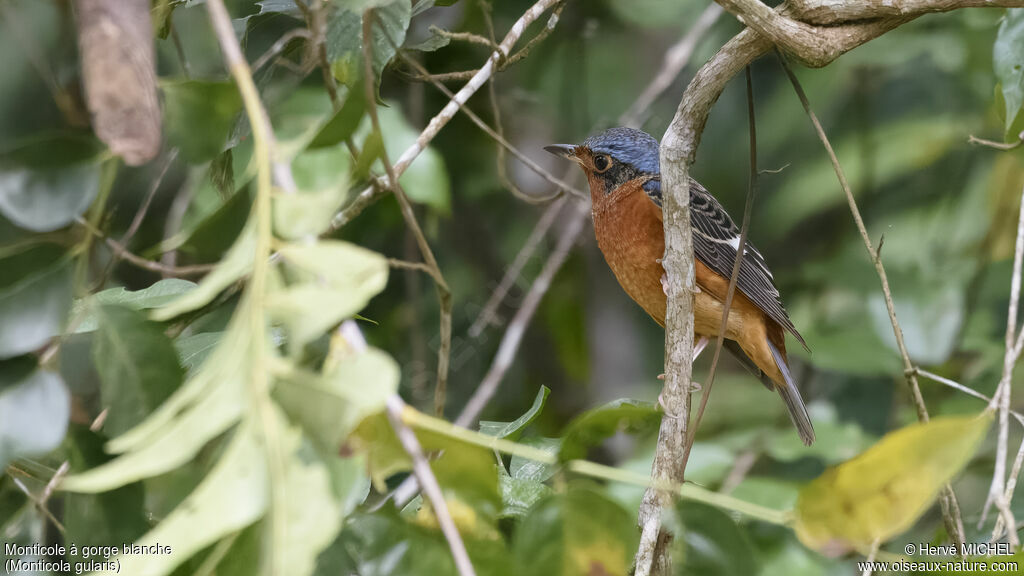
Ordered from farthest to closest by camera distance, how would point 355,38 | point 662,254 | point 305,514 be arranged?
point 662,254 → point 355,38 → point 305,514

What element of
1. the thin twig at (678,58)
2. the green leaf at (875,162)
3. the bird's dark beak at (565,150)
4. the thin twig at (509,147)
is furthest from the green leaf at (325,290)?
the green leaf at (875,162)

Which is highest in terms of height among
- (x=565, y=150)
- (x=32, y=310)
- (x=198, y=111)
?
(x=198, y=111)

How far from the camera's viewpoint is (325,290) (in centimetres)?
60

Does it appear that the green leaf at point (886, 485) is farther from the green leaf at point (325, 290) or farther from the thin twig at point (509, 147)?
the thin twig at point (509, 147)

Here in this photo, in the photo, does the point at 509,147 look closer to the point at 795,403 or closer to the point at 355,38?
the point at 355,38

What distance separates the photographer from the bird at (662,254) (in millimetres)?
2391

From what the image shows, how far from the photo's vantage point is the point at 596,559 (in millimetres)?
815

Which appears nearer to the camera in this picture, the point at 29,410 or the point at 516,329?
the point at 29,410

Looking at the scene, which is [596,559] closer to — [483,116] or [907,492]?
[907,492]

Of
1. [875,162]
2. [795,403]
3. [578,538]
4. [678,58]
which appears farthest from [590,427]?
[875,162]

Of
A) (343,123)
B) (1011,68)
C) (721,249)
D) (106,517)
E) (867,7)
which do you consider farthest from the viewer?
(721,249)

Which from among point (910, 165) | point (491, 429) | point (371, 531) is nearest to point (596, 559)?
point (371, 531)

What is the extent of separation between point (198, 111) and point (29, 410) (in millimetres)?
440

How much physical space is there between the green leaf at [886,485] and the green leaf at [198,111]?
73 centimetres
